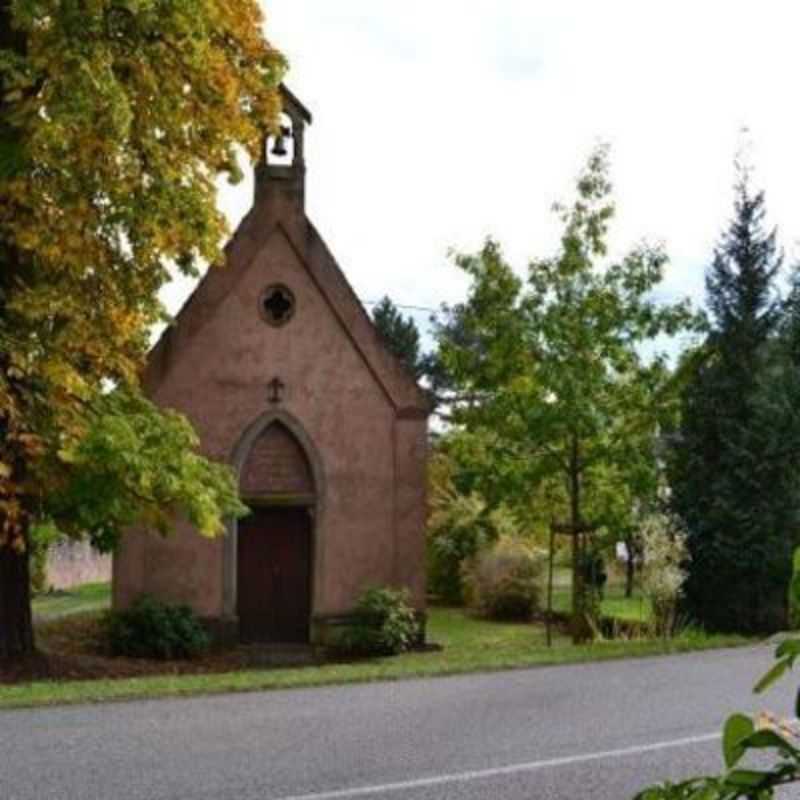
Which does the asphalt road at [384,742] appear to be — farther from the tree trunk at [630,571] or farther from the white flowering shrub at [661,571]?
the tree trunk at [630,571]

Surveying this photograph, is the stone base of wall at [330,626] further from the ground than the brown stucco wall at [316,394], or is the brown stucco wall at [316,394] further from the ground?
the brown stucco wall at [316,394]

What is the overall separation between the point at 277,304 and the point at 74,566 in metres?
16.1

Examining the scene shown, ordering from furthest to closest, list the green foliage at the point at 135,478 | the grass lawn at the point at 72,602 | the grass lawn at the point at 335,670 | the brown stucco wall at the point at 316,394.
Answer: the grass lawn at the point at 72,602, the brown stucco wall at the point at 316,394, the green foliage at the point at 135,478, the grass lawn at the point at 335,670

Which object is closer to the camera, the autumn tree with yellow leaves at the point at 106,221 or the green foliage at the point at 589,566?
the autumn tree with yellow leaves at the point at 106,221

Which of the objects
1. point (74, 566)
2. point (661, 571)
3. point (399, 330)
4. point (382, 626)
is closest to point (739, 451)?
point (661, 571)

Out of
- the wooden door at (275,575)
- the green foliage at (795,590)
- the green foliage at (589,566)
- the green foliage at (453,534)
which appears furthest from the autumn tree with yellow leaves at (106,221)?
the green foliage at (453,534)

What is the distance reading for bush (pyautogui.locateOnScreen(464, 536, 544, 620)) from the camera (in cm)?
2864

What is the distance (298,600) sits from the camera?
75.5ft

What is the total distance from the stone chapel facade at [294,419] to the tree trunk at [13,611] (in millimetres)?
5712

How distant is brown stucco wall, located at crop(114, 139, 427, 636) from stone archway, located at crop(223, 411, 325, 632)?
6cm

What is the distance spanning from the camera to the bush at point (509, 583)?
2864 centimetres

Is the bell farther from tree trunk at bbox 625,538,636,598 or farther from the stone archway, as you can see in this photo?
tree trunk at bbox 625,538,636,598

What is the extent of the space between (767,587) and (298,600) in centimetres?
830

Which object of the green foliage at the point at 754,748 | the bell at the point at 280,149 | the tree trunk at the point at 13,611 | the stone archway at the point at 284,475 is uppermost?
the bell at the point at 280,149
